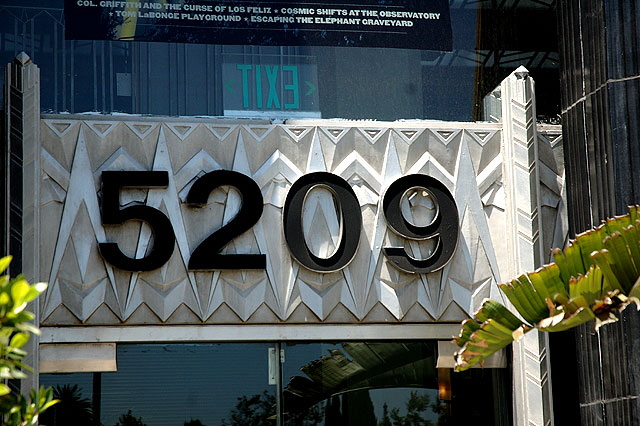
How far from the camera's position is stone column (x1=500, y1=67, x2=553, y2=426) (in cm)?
1189

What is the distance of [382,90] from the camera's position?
12461 millimetres

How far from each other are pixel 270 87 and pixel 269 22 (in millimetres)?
783

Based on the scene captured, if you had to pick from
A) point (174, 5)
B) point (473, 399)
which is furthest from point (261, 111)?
point (473, 399)

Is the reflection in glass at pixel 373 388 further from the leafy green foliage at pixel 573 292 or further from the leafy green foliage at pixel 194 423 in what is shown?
the leafy green foliage at pixel 573 292

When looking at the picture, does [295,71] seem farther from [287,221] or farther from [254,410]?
[254,410]

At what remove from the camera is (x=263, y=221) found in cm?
1183

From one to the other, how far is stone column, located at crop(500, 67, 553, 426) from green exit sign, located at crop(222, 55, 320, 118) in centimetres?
226

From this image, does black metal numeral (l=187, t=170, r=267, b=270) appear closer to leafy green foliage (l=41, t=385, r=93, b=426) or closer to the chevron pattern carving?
the chevron pattern carving

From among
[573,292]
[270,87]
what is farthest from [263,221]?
[573,292]

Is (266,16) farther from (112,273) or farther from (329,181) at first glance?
(112,273)

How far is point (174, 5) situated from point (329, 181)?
2707 mm

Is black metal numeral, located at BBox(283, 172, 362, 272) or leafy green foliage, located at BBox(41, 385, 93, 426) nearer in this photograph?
leafy green foliage, located at BBox(41, 385, 93, 426)

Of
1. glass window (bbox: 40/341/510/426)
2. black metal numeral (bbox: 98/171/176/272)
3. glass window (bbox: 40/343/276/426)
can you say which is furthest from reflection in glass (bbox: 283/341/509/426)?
black metal numeral (bbox: 98/171/176/272)

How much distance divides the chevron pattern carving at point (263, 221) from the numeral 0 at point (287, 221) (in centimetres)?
10
